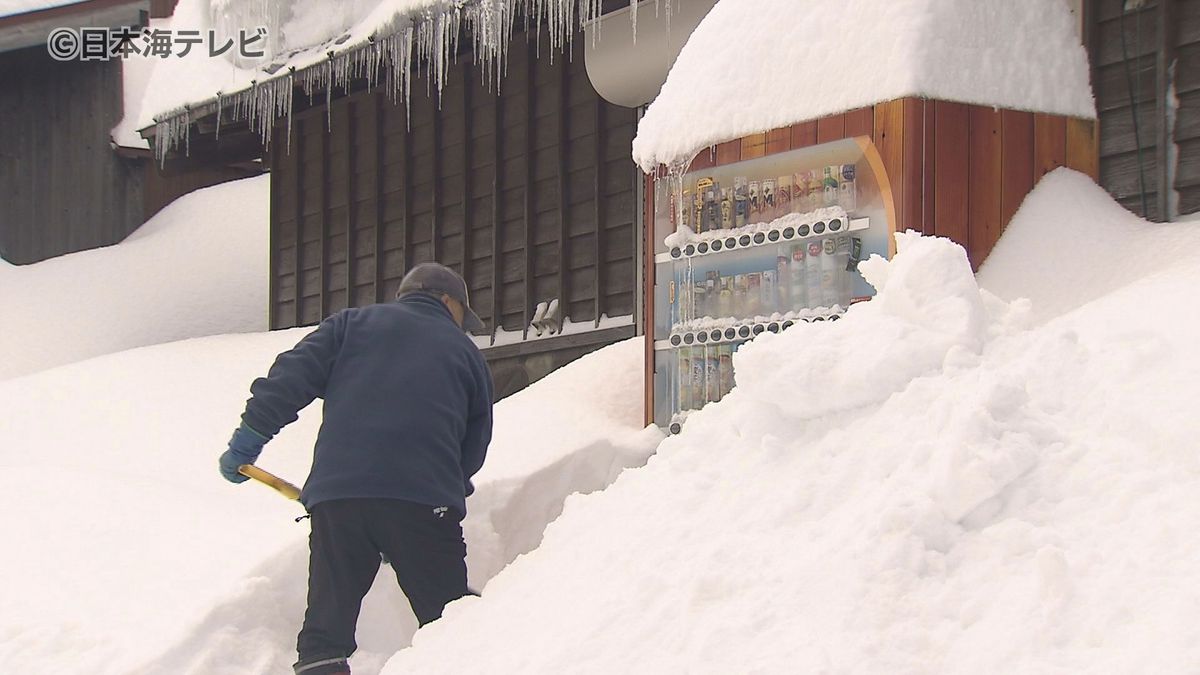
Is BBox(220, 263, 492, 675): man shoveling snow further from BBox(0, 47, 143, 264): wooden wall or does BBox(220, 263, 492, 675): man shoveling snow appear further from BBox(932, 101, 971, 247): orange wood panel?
BBox(0, 47, 143, 264): wooden wall

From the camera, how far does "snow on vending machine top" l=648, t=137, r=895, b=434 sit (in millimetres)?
5789

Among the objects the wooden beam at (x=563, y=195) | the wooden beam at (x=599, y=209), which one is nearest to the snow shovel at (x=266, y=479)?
the wooden beam at (x=599, y=209)

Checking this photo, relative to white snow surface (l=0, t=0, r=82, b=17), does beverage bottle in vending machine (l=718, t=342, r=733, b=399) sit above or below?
below

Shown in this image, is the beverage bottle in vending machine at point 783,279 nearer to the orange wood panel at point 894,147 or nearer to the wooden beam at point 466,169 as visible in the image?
the orange wood panel at point 894,147

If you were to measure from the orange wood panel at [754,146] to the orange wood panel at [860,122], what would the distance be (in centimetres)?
47

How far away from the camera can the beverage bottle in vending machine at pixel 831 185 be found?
5.88 metres

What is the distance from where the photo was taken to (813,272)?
19.5 feet

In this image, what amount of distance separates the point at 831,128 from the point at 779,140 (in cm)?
29

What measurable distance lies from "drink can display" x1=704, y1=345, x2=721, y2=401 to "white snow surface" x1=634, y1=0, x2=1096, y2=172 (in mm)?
980

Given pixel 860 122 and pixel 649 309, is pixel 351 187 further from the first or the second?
pixel 860 122

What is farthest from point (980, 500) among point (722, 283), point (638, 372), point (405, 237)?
point (405, 237)

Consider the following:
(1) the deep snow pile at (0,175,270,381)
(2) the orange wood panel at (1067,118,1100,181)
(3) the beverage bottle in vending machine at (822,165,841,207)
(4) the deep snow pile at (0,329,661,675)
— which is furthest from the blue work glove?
(1) the deep snow pile at (0,175,270,381)

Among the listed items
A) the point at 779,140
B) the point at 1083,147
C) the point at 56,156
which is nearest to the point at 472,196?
the point at 779,140

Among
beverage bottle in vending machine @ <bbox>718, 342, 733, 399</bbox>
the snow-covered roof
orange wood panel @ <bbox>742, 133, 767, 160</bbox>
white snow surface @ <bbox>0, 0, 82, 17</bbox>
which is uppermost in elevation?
white snow surface @ <bbox>0, 0, 82, 17</bbox>
